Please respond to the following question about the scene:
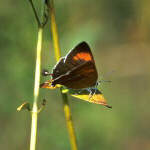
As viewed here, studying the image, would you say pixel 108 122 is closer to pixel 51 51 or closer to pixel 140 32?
pixel 51 51

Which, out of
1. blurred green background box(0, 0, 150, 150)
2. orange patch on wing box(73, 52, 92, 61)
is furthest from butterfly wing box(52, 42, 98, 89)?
blurred green background box(0, 0, 150, 150)

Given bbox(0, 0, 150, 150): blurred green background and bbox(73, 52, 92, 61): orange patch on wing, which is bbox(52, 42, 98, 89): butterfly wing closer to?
bbox(73, 52, 92, 61): orange patch on wing

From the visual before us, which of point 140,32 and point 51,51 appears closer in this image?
point 51,51

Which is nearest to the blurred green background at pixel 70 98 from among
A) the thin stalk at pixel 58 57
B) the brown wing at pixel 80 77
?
the brown wing at pixel 80 77

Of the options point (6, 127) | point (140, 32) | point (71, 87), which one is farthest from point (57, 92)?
point (71, 87)

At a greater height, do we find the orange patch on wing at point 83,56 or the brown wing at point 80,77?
the orange patch on wing at point 83,56

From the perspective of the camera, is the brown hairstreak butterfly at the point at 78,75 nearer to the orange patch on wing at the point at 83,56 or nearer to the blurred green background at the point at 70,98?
the orange patch on wing at the point at 83,56
